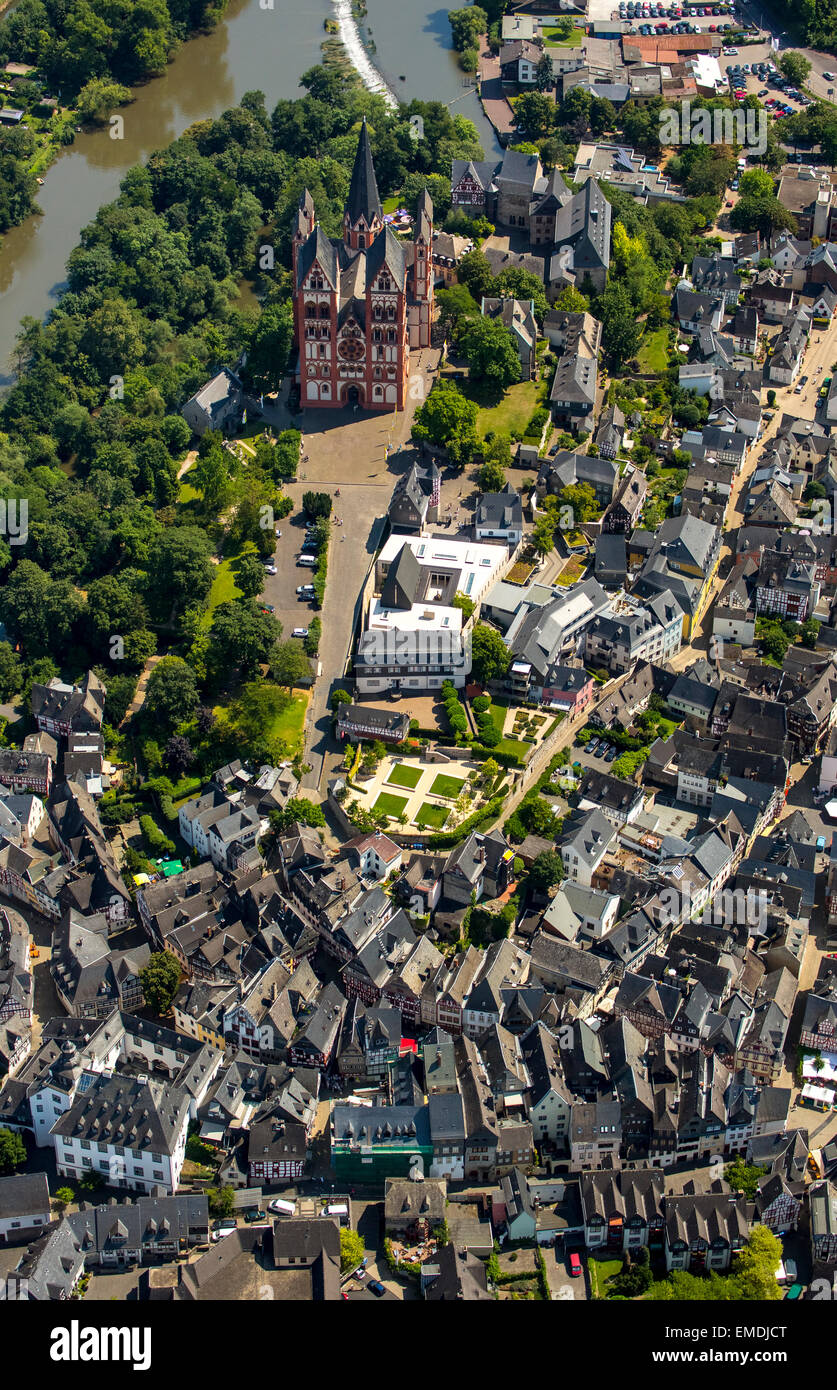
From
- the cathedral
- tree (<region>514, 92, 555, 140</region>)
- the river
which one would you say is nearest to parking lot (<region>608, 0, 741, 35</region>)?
the river

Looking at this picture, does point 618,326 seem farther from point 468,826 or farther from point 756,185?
point 468,826

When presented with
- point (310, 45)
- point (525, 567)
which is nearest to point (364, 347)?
point (525, 567)

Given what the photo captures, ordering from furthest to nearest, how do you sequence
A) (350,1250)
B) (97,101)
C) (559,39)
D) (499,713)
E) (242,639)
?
(559,39) → (97,101) → (242,639) → (499,713) → (350,1250)

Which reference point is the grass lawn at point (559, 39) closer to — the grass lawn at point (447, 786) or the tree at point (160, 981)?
the grass lawn at point (447, 786)

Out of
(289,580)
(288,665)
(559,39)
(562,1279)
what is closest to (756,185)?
(559,39)

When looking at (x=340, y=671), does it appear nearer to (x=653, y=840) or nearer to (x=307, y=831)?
(x=307, y=831)

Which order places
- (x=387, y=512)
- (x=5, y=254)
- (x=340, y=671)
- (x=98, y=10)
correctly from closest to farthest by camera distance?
(x=340, y=671), (x=387, y=512), (x=5, y=254), (x=98, y=10)
